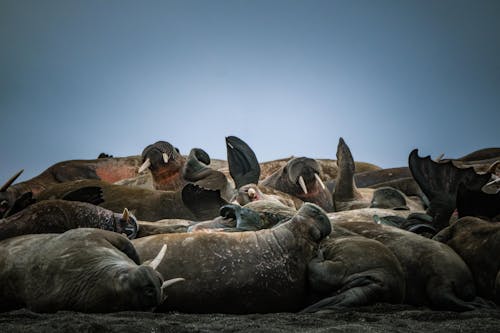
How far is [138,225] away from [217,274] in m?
1.65

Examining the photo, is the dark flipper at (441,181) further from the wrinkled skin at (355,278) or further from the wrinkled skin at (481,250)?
the wrinkled skin at (355,278)

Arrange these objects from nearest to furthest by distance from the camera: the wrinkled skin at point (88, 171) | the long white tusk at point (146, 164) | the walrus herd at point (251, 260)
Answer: the walrus herd at point (251, 260)
the long white tusk at point (146, 164)
the wrinkled skin at point (88, 171)

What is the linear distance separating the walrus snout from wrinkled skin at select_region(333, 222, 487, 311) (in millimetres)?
561

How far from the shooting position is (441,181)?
21.1 feet

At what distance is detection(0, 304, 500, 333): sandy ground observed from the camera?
274 cm

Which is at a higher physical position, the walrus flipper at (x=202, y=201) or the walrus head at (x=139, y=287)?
the walrus flipper at (x=202, y=201)

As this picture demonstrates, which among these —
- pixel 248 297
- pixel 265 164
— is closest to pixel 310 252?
pixel 248 297

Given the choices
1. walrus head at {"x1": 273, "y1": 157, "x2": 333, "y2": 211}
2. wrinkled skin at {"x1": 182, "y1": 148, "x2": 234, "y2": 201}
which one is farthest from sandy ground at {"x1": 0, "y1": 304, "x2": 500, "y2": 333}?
walrus head at {"x1": 273, "y1": 157, "x2": 333, "y2": 211}

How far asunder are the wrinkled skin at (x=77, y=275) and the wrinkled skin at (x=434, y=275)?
1779mm

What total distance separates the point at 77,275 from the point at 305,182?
23.2 feet

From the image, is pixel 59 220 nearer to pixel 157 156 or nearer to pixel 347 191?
pixel 347 191

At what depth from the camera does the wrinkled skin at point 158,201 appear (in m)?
7.40

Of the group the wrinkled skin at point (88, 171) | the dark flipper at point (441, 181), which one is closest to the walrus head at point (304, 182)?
the dark flipper at point (441, 181)

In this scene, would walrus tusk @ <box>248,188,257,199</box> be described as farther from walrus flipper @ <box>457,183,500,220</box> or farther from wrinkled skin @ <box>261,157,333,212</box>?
wrinkled skin @ <box>261,157,333,212</box>
